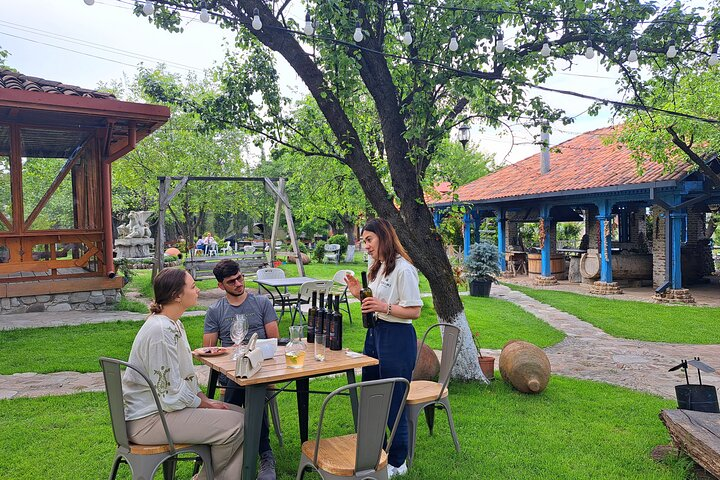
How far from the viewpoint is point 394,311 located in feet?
A: 11.3

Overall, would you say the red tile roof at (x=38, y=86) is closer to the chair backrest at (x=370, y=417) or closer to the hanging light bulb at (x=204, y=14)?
the hanging light bulb at (x=204, y=14)

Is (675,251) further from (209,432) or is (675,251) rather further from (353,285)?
(209,432)

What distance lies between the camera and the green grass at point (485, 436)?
376 centimetres

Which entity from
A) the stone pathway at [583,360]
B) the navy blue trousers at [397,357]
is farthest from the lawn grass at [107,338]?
the navy blue trousers at [397,357]

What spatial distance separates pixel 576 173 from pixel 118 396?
15398 mm

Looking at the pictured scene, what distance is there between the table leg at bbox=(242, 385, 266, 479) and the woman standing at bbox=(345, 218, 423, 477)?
815 mm

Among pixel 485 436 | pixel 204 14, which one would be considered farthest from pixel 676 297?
pixel 204 14

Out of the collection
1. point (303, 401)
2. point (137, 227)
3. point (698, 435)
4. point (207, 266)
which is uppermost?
point (137, 227)

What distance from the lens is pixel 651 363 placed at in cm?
694

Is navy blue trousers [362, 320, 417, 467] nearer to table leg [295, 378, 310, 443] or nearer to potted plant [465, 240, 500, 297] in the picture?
table leg [295, 378, 310, 443]

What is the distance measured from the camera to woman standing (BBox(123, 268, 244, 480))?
2854 millimetres

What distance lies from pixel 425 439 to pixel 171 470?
1997 mm

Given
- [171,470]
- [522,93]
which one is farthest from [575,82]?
[171,470]

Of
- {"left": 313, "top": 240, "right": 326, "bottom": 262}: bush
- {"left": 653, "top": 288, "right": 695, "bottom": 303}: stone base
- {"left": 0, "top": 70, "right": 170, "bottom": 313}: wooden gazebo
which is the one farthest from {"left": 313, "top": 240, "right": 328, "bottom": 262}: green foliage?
{"left": 653, "top": 288, "right": 695, "bottom": 303}: stone base
